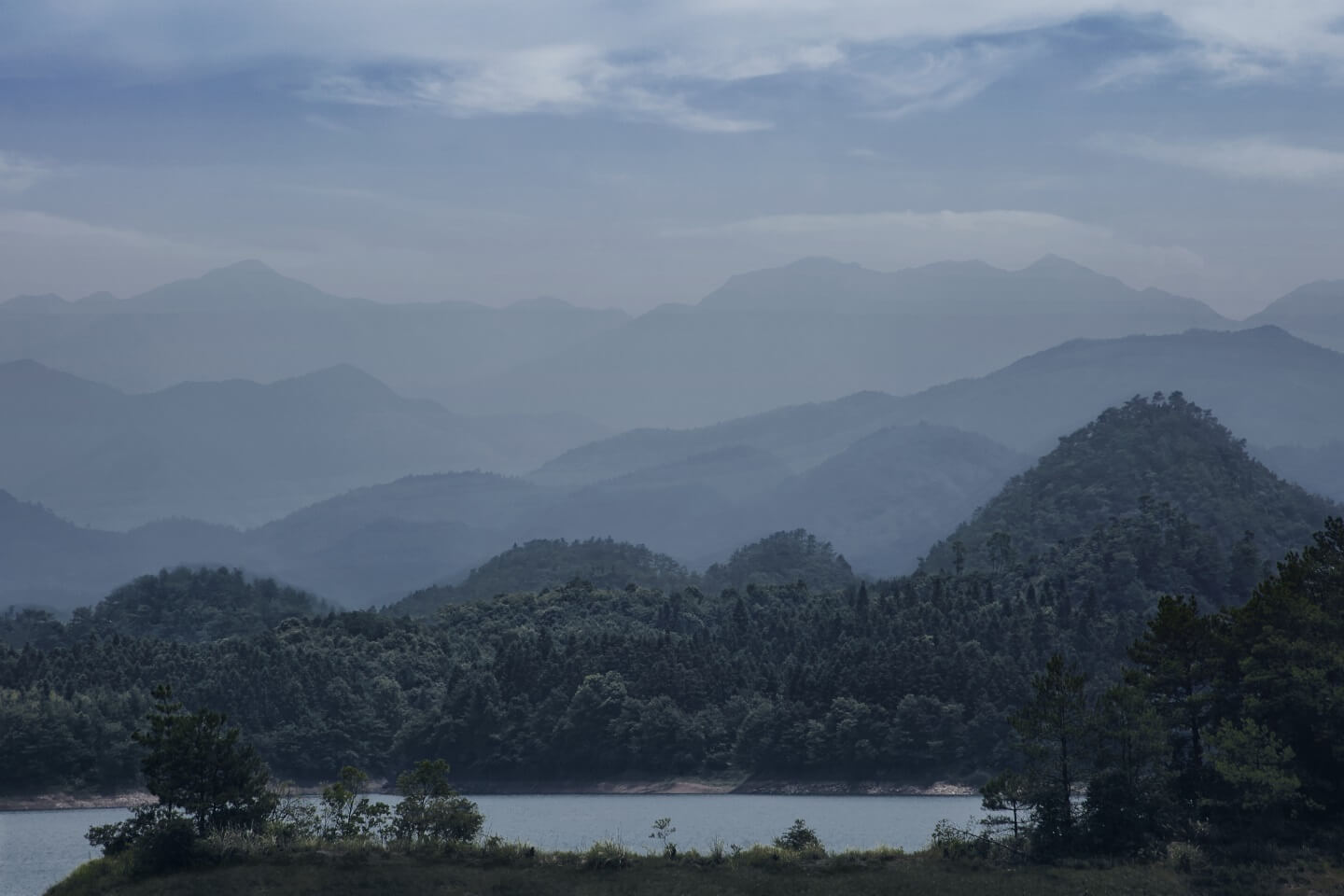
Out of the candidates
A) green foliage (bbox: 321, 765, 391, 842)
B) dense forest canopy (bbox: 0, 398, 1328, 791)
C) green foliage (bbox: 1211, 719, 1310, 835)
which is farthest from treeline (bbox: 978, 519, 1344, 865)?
dense forest canopy (bbox: 0, 398, 1328, 791)

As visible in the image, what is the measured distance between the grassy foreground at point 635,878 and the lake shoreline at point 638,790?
2674 inches

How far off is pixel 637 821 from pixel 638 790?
123 feet

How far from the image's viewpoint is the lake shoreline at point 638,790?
128125 millimetres

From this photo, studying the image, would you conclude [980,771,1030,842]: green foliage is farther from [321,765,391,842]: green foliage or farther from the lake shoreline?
the lake shoreline

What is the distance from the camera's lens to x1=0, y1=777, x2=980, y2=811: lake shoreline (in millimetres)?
128125

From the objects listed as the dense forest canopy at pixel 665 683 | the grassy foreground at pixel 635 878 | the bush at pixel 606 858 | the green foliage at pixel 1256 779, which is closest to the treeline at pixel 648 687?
the dense forest canopy at pixel 665 683

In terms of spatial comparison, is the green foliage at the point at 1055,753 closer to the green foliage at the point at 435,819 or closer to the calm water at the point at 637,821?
the calm water at the point at 637,821

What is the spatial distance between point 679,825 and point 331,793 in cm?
3510

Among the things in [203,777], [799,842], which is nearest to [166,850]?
[203,777]

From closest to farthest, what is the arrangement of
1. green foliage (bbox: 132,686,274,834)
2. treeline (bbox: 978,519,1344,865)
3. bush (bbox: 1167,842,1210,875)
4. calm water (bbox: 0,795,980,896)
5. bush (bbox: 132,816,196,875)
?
bush (bbox: 1167,842,1210,875) < bush (bbox: 132,816,196,875) < treeline (bbox: 978,519,1344,865) < green foliage (bbox: 132,686,274,834) < calm water (bbox: 0,795,980,896)

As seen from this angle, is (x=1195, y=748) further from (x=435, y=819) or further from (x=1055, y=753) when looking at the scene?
(x=435, y=819)

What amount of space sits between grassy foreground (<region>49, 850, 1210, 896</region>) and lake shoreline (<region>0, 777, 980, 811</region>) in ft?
223

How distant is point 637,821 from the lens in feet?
339

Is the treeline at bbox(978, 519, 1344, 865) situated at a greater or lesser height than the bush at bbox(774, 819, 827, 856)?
greater
